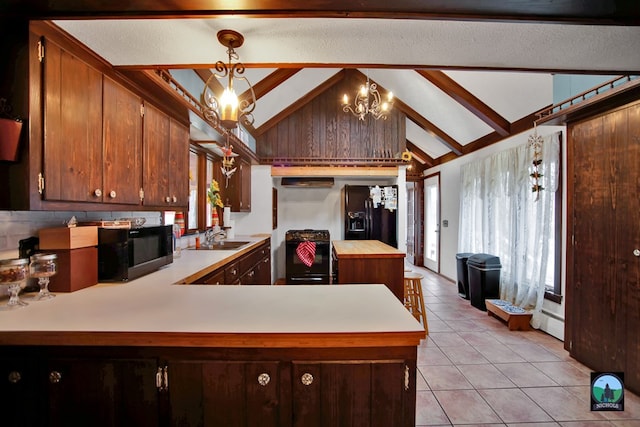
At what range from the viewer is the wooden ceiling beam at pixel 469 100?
3.59 metres

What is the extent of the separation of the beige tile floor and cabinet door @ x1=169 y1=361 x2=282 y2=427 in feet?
4.05

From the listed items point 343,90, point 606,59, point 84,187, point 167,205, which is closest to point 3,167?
point 84,187

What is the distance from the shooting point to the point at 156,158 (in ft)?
6.70

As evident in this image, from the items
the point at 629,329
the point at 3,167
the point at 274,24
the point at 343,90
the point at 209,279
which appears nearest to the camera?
the point at 3,167

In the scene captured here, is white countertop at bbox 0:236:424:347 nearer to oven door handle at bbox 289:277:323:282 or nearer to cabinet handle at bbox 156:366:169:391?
cabinet handle at bbox 156:366:169:391

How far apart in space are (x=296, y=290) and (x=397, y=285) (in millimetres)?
1836

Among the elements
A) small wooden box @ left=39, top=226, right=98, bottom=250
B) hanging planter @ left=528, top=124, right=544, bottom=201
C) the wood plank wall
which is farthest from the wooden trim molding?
small wooden box @ left=39, top=226, right=98, bottom=250

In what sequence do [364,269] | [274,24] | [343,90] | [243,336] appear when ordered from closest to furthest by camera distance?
[243,336], [274,24], [364,269], [343,90]

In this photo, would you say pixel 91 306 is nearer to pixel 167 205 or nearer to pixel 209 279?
pixel 209 279

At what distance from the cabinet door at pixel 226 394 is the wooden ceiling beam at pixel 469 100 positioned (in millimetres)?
3859

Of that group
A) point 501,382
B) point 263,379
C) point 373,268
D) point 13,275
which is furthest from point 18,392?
point 501,382

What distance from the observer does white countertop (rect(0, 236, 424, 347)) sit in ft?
3.35

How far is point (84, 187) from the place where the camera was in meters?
1.43

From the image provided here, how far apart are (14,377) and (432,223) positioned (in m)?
6.58
